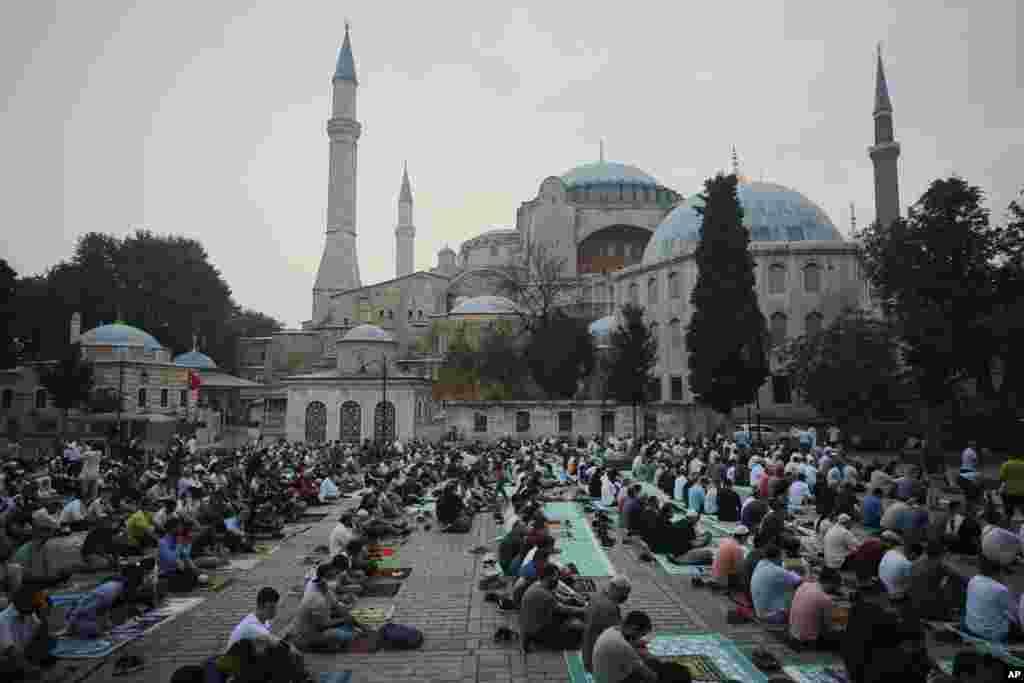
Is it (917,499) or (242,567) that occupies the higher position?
(917,499)

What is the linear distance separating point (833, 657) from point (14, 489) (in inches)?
579

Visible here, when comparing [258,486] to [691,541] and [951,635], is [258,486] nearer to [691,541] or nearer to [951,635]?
[691,541]

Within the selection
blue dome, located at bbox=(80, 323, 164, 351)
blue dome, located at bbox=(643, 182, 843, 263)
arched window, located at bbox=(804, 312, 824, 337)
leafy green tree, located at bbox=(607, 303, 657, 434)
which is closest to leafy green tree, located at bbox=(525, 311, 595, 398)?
leafy green tree, located at bbox=(607, 303, 657, 434)

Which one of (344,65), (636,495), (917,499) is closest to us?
(917,499)

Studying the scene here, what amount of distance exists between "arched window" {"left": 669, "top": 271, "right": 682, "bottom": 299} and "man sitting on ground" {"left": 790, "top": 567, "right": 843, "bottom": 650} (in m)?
34.1

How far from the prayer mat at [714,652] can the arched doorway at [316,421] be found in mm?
29830

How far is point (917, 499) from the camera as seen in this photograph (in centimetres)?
1135

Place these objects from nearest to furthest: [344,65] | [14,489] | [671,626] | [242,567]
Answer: [671,626] → [242,567] → [14,489] → [344,65]

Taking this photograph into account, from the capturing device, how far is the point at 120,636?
288 inches

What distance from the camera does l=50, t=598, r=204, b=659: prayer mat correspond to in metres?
6.79

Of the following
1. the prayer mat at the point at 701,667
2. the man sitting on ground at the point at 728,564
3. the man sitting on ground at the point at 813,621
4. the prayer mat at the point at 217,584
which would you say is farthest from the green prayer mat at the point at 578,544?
the prayer mat at the point at 217,584

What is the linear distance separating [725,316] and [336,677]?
82.9 ft

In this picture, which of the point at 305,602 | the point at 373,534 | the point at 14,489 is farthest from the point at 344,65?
the point at 305,602

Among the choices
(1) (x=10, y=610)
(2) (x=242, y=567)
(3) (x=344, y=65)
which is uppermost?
(3) (x=344, y=65)
